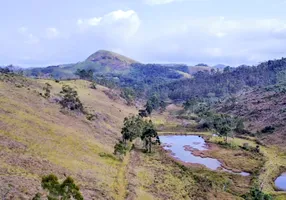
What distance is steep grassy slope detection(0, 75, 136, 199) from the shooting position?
50.1m

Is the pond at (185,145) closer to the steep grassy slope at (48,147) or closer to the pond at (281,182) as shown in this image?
the pond at (281,182)

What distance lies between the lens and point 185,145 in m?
118

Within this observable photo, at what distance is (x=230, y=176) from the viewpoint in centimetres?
8094

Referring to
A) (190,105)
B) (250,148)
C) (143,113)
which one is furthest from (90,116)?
(190,105)

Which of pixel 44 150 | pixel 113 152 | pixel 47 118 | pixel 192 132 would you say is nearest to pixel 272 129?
pixel 192 132

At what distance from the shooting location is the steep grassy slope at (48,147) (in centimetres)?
5005

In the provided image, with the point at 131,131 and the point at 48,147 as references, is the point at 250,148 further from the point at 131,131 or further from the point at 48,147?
the point at 48,147

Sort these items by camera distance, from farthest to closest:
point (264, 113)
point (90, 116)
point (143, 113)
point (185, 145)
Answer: point (143, 113) < point (264, 113) < point (185, 145) < point (90, 116)

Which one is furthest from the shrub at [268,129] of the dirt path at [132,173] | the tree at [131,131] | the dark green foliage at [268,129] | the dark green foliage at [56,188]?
the dark green foliage at [56,188]

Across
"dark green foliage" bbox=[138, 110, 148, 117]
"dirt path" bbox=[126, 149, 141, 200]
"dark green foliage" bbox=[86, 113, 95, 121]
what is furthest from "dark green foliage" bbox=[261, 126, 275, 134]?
"dark green foliage" bbox=[86, 113, 95, 121]

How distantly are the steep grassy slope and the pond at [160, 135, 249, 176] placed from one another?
19784mm

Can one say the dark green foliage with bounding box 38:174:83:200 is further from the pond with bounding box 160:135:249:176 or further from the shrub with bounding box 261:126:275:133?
the shrub with bounding box 261:126:275:133

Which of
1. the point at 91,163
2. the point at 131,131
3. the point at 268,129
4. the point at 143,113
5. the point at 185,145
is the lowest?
the point at 185,145

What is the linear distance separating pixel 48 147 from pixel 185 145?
6204cm
